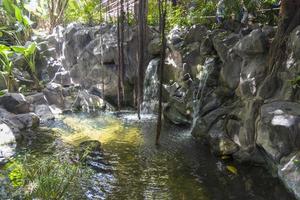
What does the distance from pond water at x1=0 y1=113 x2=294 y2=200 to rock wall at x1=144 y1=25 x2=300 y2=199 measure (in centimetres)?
40

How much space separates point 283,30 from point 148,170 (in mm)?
3702

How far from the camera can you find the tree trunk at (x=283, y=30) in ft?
21.2

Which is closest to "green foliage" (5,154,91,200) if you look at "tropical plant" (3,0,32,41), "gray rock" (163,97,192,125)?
"gray rock" (163,97,192,125)

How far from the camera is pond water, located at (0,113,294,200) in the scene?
17.6 ft

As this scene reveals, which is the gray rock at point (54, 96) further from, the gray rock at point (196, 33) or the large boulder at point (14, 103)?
the gray rock at point (196, 33)

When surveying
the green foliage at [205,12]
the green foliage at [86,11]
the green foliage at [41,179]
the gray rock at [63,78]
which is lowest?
the green foliage at [41,179]

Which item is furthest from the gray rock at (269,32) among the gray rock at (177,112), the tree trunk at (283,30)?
the gray rock at (177,112)

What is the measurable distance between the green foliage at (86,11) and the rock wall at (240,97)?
20.5ft

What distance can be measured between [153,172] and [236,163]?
165 cm

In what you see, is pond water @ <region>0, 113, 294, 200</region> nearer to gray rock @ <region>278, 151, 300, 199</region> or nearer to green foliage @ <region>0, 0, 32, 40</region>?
gray rock @ <region>278, 151, 300, 199</region>

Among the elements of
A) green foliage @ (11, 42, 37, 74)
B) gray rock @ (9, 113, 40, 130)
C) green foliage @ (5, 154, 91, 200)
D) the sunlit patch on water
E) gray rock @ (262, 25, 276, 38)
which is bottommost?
the sunlit patch on water

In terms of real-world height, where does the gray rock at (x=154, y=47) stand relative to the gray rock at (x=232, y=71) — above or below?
above

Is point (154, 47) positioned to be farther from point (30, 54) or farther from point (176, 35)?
point (30, 54)

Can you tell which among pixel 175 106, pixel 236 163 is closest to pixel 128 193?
pixel 236 163
